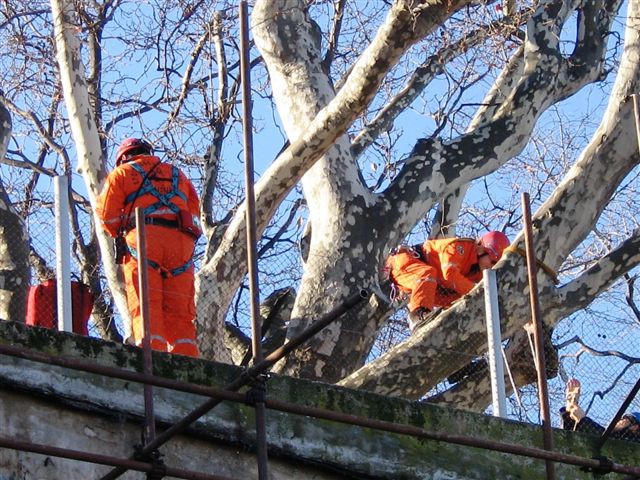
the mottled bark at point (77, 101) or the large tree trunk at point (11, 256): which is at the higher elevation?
the mottled bark at point (77, 101)

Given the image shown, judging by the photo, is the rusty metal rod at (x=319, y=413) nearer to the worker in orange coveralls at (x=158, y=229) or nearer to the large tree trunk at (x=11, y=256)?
the worker in orange coveralls at (x=158, y=229)

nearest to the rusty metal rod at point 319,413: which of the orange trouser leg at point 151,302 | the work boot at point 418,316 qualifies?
the orange trouser leg at point 151,302

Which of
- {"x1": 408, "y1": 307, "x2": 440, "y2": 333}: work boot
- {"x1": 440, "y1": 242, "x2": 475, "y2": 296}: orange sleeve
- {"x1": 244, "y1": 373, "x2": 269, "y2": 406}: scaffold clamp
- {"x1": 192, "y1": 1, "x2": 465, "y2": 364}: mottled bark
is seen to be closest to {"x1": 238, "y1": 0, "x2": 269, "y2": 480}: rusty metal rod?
{"x1": 244, "y1": 373, "x2": 269, "y2": 406}: scaffold clamp

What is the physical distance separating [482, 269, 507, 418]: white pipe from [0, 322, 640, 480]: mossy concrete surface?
1.35 meters

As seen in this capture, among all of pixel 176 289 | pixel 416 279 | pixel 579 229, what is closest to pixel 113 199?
pixel 176 289

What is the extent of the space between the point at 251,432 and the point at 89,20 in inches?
293

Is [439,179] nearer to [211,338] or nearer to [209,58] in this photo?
[211,338]

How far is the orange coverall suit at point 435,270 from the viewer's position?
12219mm

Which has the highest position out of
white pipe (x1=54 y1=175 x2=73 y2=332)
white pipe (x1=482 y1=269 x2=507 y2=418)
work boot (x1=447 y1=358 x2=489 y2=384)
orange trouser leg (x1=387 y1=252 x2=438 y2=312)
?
orange trouser leg (x1=387 y1=252 x2=438 y2=312)

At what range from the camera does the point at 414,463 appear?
7.34m

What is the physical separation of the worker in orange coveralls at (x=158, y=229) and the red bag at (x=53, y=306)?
46 centimetres

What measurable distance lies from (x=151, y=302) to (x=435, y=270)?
2.82m

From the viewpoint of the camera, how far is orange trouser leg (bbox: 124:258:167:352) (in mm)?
9930

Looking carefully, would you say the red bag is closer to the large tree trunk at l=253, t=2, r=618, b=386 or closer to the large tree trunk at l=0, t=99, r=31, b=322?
the large tree trunk at l=0, t=99, r=31, b=322
